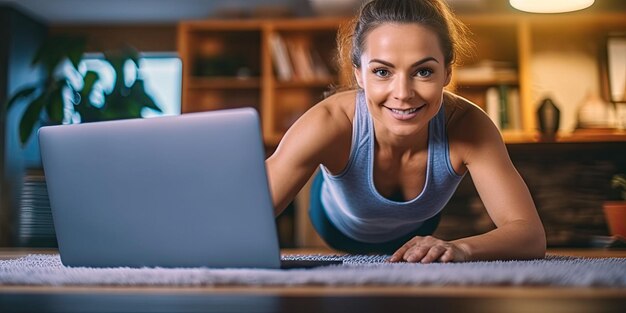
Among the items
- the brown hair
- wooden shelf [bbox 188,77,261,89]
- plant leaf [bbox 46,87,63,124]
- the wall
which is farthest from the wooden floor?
the wall

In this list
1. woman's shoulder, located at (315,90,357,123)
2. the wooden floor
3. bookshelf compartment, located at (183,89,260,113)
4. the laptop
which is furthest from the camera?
bookshelf compartment, located at (183,89,260,113)

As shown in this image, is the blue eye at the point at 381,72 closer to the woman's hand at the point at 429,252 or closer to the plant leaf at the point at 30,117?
the woman's hand at the point at 429,252

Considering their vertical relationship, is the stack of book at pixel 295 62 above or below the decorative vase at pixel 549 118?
above

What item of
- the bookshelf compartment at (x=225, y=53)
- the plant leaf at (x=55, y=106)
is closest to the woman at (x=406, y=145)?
the plant leaf at (x=55, y=106)

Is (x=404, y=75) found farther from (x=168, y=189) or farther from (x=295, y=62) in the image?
(x=295, y=62)

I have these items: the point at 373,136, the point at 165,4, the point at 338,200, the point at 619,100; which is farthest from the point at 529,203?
the point at 165,4

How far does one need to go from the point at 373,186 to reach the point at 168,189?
61 cm

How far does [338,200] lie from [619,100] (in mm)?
2853

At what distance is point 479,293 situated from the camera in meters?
0.51

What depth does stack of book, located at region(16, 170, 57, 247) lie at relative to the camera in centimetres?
348

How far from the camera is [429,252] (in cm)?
81

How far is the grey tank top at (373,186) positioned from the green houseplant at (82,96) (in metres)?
2.16

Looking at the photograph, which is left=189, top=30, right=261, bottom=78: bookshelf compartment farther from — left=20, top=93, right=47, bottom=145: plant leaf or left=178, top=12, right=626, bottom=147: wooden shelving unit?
left=20, top=93, right=47, bottom=145: plant leaf

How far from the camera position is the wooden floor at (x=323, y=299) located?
50 cm
